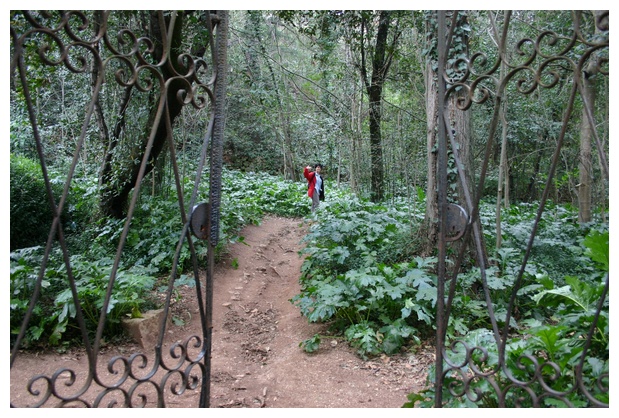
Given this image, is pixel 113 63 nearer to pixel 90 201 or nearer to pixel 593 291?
pixel 90 201

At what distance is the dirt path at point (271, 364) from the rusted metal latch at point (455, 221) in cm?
159

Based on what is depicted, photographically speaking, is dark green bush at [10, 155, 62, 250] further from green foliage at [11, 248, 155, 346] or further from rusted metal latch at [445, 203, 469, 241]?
rusted metal latch at [445, 203, 469, 241]

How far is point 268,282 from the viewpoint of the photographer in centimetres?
655

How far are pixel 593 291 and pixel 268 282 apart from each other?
14.8ft

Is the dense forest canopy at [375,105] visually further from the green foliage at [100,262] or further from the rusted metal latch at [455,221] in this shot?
the rusted metal latch at [455,221]

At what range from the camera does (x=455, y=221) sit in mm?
2143

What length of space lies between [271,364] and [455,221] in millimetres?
2421

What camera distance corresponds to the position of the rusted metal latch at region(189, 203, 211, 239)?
7.16 ft

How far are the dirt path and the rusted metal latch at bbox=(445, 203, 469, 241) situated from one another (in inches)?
62.6

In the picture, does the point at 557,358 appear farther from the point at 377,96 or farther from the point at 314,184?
the point at 314,184

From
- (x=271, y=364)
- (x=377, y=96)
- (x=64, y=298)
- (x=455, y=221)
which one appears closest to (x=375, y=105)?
(x=377, y=96)

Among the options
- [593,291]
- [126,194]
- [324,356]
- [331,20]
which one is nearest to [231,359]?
[324,356]

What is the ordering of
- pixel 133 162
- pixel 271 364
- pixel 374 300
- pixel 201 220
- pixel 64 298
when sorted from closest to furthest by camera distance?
pixel 201 220 < pixel 64 298 < pixel 271 364 < pixel 374 300 < pixel 133 162

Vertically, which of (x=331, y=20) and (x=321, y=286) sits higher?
(x=331, y=20)
